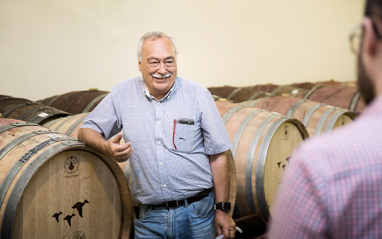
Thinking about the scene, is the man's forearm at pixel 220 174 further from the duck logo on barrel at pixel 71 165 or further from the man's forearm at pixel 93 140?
the duck logo on barrel at pixel 71 165

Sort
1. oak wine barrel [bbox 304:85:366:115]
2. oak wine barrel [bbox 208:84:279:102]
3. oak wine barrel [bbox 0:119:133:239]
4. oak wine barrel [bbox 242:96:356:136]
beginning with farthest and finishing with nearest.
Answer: oak wine barrel [bbox 208:84:279:102], oak wine barrel [bbox 304:85:366:115], oak wine barrel [bbox 242:96:356:136], oak wine barrel [bbox 0:119:133:239]

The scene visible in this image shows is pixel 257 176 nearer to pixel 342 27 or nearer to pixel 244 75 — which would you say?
pixel 244 75

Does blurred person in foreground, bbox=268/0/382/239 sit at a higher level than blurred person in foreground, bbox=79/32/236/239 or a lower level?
higher

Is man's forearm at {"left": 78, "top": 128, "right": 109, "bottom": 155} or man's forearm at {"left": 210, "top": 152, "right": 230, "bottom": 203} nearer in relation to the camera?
man's forearm at {"left": 78, "top": 128, "right": 109, "bottom": 155}

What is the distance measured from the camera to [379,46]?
2.29ft

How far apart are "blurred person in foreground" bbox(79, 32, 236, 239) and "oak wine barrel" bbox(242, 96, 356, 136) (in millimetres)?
2003

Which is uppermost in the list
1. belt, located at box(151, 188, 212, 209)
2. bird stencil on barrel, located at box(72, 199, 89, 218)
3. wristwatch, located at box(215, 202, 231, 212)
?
belt, located at box(151, 188, 212, 209)

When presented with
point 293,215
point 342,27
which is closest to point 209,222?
point 293,215

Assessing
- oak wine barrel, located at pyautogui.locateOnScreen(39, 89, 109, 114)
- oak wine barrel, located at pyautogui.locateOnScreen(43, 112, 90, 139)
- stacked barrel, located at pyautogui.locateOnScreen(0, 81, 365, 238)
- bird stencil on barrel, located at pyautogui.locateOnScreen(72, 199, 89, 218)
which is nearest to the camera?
stacked barrel, located at pyautogui.locateOnScreen(0, 81, 365, 238)

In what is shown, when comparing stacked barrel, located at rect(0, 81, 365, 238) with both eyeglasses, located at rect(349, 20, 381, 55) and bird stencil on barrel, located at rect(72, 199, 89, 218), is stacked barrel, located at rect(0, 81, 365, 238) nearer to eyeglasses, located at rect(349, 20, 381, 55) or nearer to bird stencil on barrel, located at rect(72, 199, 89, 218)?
bird stencil on barrel, located at rect(72, 199, 89, 218)

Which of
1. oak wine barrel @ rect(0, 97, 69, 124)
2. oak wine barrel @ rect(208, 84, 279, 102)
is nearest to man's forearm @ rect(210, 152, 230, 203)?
oak wine barrel @ rect(0, 97, 69, 124)

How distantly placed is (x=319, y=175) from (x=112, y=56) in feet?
18.1

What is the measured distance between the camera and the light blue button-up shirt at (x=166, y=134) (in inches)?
81.4

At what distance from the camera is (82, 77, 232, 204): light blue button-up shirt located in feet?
6.78
